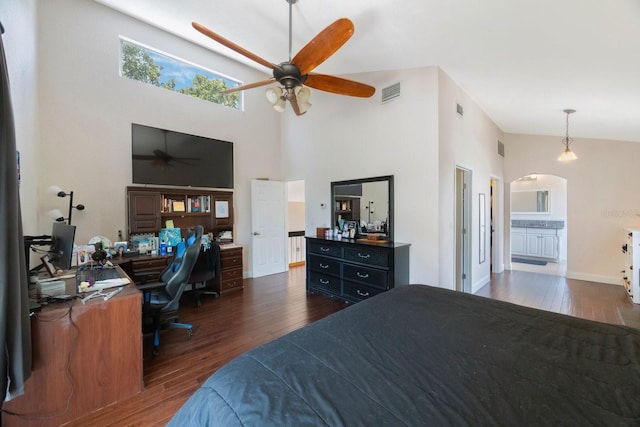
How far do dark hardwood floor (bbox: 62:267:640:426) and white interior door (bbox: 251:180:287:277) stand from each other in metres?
0.30

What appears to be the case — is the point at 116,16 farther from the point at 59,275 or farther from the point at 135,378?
the point at 135,378

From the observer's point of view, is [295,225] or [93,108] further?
[295,225]

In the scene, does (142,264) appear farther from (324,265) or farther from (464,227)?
(464,227)

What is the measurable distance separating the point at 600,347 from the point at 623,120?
419 centimetres

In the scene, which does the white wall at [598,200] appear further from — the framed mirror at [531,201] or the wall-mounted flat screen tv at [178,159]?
the wall-mounted flat screen tv at [178,159]

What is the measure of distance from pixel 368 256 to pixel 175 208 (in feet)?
10.3

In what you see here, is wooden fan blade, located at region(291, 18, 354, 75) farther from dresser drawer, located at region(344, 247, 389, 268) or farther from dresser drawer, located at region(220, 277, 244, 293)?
dresser drawer, located at region(220, 277, 244, 293)

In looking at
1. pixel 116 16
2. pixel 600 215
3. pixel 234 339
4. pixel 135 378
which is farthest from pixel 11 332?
pixel 600 215

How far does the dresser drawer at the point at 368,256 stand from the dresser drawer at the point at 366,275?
0.29ft

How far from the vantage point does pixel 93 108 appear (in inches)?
142

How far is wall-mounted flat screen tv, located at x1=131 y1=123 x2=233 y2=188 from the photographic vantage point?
3854 mm

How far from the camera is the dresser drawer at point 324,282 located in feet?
12.7

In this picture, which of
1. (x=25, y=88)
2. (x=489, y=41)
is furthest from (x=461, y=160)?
(x=25, y=88)

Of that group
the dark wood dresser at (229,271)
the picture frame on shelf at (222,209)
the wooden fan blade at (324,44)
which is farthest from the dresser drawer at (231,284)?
the wooden fan blade at (324,44)
